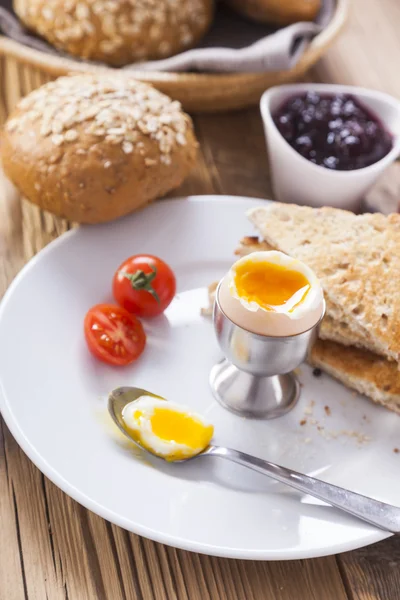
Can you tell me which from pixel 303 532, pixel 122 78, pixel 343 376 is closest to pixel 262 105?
pixel 122 78

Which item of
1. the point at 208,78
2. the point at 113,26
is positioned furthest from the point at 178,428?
the point at 113,26

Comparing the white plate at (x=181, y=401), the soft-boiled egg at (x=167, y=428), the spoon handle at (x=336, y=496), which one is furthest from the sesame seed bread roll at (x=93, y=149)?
the spoon handle at (x=336, y=496)

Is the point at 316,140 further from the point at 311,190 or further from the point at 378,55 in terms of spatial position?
the point at 378,55

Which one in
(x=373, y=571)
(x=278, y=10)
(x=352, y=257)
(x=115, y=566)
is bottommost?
(x=373, y=571)

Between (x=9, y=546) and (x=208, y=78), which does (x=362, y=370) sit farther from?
(x=208, y=78)

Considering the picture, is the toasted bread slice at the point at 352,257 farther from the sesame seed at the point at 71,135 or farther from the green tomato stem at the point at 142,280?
the sesame seed at the point at 71,135

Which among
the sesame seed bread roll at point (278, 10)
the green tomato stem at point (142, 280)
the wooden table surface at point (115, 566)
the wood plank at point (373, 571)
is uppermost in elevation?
the sesame seed bread roll at point (278, 10)

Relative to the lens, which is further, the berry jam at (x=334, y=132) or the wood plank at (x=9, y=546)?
the berry jam at (x=334, y=132)
